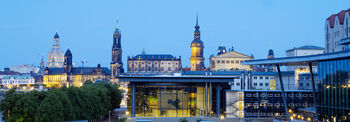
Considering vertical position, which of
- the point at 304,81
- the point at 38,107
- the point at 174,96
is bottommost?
the point at 38,107

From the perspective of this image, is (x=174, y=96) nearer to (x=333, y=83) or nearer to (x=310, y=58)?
(x=310, y=58)

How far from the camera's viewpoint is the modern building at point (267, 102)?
223 ft

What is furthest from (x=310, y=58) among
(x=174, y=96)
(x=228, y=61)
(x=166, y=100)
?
(x=228, y=61)

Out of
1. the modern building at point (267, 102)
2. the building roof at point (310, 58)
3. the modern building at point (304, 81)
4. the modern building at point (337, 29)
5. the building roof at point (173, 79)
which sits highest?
the modern building at point (337, 29)

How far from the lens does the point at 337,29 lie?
95.2 metres

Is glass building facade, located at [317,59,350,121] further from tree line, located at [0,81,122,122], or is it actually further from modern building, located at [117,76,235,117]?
tree line, located at [0,81,122,122]

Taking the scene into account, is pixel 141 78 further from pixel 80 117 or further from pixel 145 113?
pixel 80 117

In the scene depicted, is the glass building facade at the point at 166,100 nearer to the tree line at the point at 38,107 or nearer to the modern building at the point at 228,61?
the tree line at the point at 38,107

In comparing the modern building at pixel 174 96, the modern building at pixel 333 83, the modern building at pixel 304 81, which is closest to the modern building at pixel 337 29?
the modern building at pixel 304 81

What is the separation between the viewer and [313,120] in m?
49.4

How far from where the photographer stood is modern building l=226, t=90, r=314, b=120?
223ft

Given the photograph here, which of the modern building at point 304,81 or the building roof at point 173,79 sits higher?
the building roof at point 173,79

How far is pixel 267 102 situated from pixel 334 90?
2708 centimetres

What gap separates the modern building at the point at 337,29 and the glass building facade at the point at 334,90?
45.5 meters
